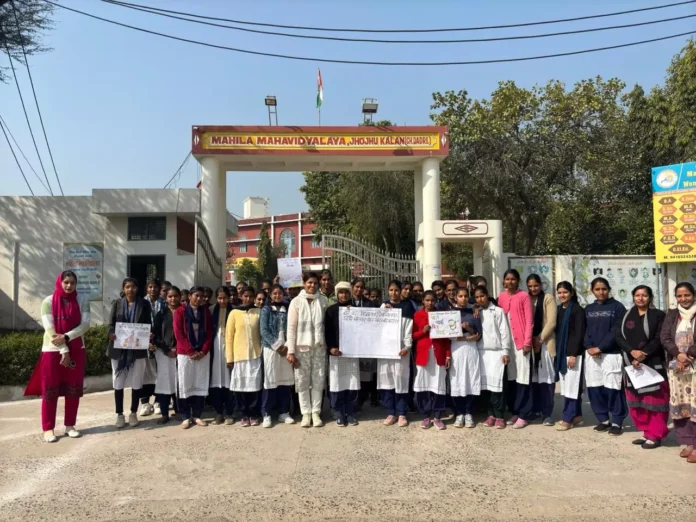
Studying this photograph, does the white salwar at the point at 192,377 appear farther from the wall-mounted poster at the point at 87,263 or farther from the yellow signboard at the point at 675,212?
the yellow signboard at the point at 675,212

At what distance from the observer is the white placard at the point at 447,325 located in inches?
217

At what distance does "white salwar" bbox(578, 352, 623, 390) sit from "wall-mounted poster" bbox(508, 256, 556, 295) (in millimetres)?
5781

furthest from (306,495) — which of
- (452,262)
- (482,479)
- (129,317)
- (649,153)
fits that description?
(452,262)

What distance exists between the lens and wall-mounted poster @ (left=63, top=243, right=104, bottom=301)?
8930mm

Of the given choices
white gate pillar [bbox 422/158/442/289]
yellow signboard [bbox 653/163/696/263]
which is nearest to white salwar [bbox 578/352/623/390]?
white gate pillar [bbox 422/158/442/289]

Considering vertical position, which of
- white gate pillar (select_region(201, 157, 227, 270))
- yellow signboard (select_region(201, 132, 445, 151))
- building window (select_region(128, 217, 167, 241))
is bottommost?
building window (select_region(128, 217, 167, 241))

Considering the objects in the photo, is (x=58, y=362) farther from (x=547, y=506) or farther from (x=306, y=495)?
(x=547, y=506)

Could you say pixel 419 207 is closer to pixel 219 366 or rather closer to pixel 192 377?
pixel 219 366

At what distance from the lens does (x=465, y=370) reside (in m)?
5.57

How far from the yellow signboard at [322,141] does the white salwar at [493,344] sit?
21.5ft

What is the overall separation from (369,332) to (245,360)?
55.2 inches

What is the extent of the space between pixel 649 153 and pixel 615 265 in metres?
6.36

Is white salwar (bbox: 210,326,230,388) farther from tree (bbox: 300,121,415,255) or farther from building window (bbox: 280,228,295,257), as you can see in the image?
building window (bbox: 280,228,295,257)

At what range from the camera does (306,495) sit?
379cm
